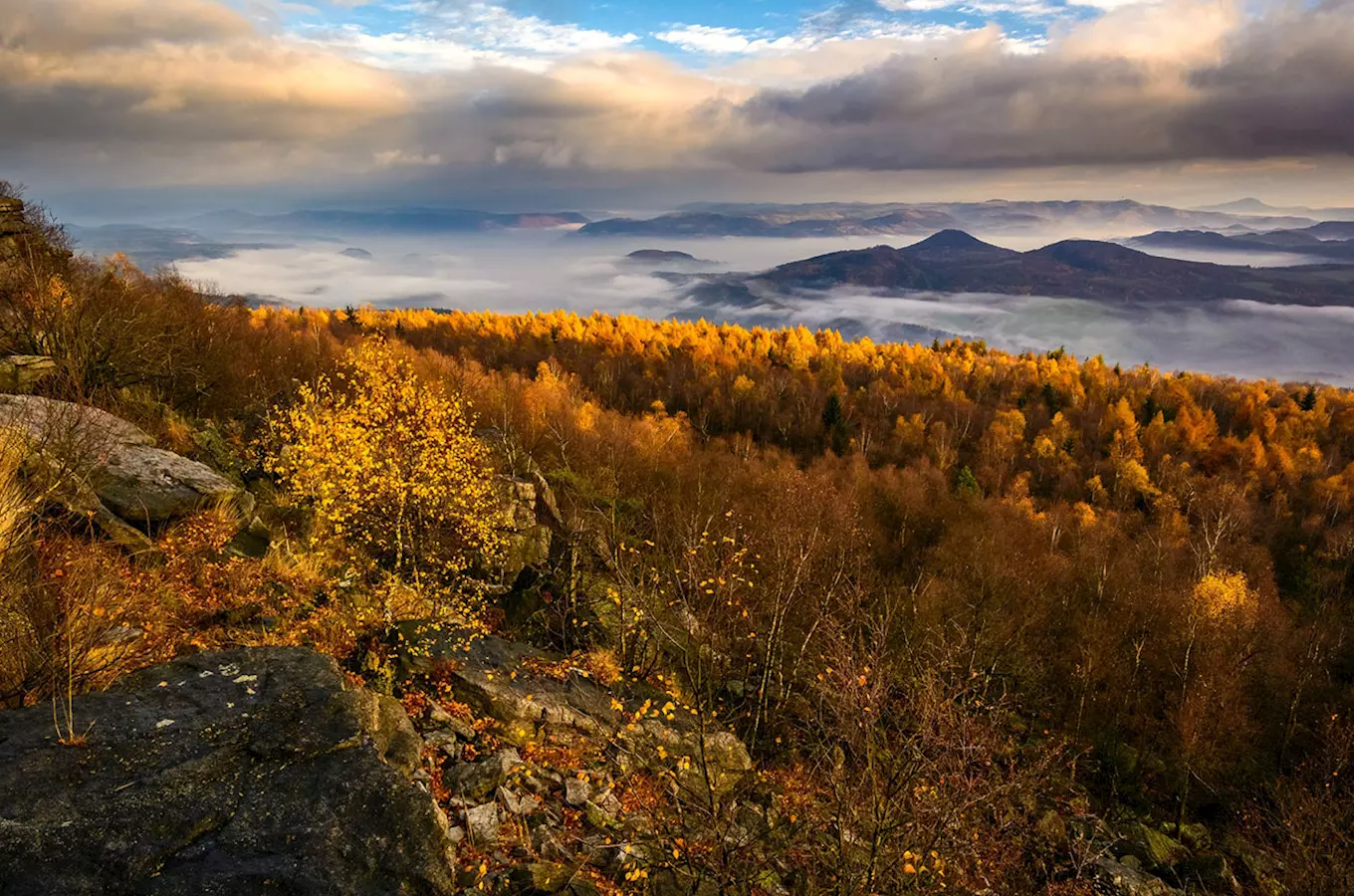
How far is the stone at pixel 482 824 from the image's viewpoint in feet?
39.7

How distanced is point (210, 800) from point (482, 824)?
5704mm

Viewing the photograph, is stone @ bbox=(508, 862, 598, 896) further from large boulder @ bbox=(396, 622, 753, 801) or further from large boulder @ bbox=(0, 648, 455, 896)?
large boulder @ bbox=(0, 648, 455, 896)

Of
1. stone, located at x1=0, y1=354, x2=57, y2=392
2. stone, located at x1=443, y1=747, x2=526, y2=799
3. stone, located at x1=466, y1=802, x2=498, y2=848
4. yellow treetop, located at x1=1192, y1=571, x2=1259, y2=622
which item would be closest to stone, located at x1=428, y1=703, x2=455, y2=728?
stone, located at x1=443, y1=747, x2=526, y2=799

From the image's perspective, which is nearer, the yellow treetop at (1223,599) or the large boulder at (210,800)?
the large boulder at (210,800)

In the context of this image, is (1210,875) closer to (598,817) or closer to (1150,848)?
(1150,848)

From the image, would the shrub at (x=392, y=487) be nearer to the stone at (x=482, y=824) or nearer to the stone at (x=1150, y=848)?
the stone at (x=482, y=824)

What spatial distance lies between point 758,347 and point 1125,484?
276 ft

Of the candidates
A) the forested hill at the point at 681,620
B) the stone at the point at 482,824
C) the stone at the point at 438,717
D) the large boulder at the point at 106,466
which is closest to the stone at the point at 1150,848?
the forested hill at the point at 681,620

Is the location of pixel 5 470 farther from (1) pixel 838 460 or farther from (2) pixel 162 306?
(1) pixel 838 460

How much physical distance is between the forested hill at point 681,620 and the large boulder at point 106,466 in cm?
20

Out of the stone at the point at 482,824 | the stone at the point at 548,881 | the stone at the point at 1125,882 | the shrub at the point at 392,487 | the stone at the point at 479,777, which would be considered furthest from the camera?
the stone at the point at 1125,882

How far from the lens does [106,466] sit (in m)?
15.3

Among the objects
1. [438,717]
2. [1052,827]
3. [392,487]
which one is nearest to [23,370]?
[392,487]

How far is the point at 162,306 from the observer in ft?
89.3
